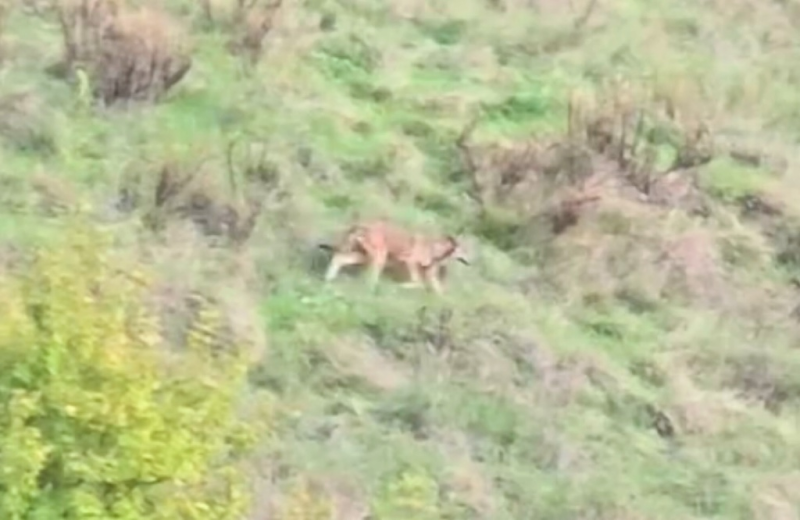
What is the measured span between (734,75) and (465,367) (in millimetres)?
3362

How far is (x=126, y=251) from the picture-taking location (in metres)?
7.14

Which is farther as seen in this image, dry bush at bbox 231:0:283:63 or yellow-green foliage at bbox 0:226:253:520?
dry bush at bbox 231:0:283:63

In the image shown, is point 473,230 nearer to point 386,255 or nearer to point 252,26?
point 386,255

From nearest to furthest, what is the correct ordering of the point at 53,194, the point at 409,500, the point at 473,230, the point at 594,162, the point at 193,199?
the point at 409,500, the point at 53,194, the point at 193,199, the point at 473,230, the point at 594,162

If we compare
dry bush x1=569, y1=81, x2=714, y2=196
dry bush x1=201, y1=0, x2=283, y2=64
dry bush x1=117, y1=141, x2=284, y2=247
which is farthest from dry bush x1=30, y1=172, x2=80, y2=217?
dry bush x1=569, y1=81, x2=714, y2=196

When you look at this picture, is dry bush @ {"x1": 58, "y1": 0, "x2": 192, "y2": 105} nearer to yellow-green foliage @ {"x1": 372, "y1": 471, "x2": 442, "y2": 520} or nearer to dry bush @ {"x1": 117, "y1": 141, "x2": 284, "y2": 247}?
dry bush @ {"x1": 117, "y1": 141, "x2": 284, "y2": 247}

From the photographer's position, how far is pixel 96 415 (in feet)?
15.3

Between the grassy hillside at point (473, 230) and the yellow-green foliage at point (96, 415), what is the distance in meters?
0.75

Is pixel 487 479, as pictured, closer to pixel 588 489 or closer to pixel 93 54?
pixel 588 489

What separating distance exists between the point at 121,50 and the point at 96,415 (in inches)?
161

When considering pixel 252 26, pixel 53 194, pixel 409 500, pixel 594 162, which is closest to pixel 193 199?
pixel 53 194

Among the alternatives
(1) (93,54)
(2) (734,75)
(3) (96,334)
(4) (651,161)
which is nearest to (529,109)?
(4) (651,161)

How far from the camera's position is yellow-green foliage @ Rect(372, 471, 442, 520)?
5.32 meters

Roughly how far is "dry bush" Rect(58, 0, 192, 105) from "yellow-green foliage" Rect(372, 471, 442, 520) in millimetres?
2522
